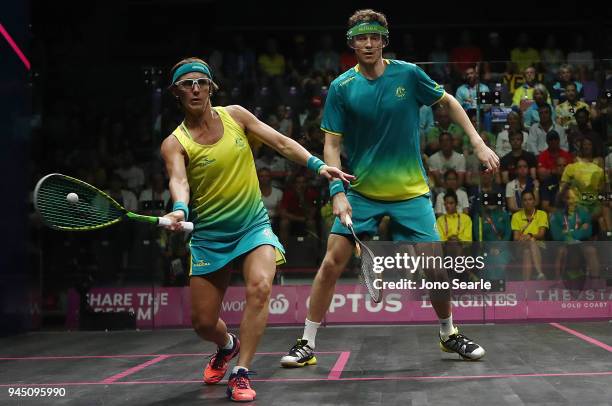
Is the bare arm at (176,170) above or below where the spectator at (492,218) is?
above

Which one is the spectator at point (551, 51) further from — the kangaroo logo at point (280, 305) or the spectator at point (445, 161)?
the kangaroo logo at point (280, 305)

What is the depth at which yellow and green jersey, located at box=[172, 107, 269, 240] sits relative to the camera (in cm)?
370

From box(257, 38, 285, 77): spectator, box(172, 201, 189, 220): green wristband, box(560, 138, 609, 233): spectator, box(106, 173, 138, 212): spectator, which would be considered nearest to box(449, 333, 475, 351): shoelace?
box(172, 201, 189, 220): green wristband

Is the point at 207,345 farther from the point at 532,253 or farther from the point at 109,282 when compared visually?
the point at 532,253

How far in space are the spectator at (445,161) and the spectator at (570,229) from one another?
31.2 inches

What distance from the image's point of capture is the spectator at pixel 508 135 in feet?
22.6

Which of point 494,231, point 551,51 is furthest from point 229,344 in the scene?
point 551,51

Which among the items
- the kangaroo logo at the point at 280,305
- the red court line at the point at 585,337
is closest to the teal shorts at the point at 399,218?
the red court line at the point at 585,337

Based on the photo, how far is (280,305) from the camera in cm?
699

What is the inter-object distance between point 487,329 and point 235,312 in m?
1.97

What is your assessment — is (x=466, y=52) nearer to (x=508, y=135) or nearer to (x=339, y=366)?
(x=508, y=135)

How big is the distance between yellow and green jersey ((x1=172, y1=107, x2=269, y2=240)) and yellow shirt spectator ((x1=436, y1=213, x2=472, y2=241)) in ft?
10.8

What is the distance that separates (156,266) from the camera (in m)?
7.11

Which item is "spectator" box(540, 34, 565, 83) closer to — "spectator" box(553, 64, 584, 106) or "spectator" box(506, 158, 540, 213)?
"spectator" box(553, 64, 584, 106)
